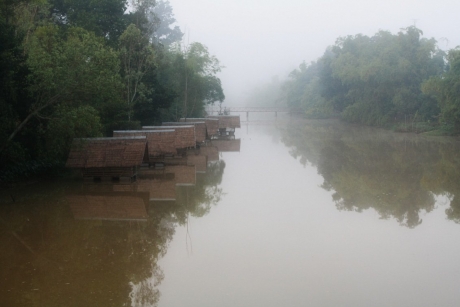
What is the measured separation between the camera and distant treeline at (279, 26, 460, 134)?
1672 inches

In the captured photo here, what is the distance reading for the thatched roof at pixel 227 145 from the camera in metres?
35.3

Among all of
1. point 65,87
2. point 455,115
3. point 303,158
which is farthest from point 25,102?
point 455,115

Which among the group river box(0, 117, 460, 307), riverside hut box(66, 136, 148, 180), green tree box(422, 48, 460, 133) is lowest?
river box(0, 117, 460, 307)

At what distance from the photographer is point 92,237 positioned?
41.3ft

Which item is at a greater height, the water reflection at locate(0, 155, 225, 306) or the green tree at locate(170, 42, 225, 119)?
the green tree at locate(170, 42, 225, 119)

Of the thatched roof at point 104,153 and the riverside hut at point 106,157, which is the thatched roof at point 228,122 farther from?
the thatched roof at point 104,153

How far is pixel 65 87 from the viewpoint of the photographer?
18047 mm

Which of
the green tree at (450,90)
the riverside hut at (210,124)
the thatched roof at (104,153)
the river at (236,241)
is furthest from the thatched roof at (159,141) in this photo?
the green tree at (450,90)

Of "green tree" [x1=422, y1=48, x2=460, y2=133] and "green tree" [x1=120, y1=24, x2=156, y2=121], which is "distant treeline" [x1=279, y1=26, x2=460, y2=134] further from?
"green tree" [x1=120, y1=24, x2=156, y2=121]

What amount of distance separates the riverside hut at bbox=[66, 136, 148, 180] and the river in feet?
2.14

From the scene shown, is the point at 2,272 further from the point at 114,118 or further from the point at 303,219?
the point at 114,118

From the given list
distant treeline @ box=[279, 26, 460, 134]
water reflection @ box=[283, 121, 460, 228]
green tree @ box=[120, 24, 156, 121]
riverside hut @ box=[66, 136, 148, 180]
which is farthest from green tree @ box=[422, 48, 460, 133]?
riverside hut @ box=[66, 136, 148, 180]

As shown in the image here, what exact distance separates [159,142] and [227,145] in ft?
43.4

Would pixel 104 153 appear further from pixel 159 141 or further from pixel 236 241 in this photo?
pixel 236 241
